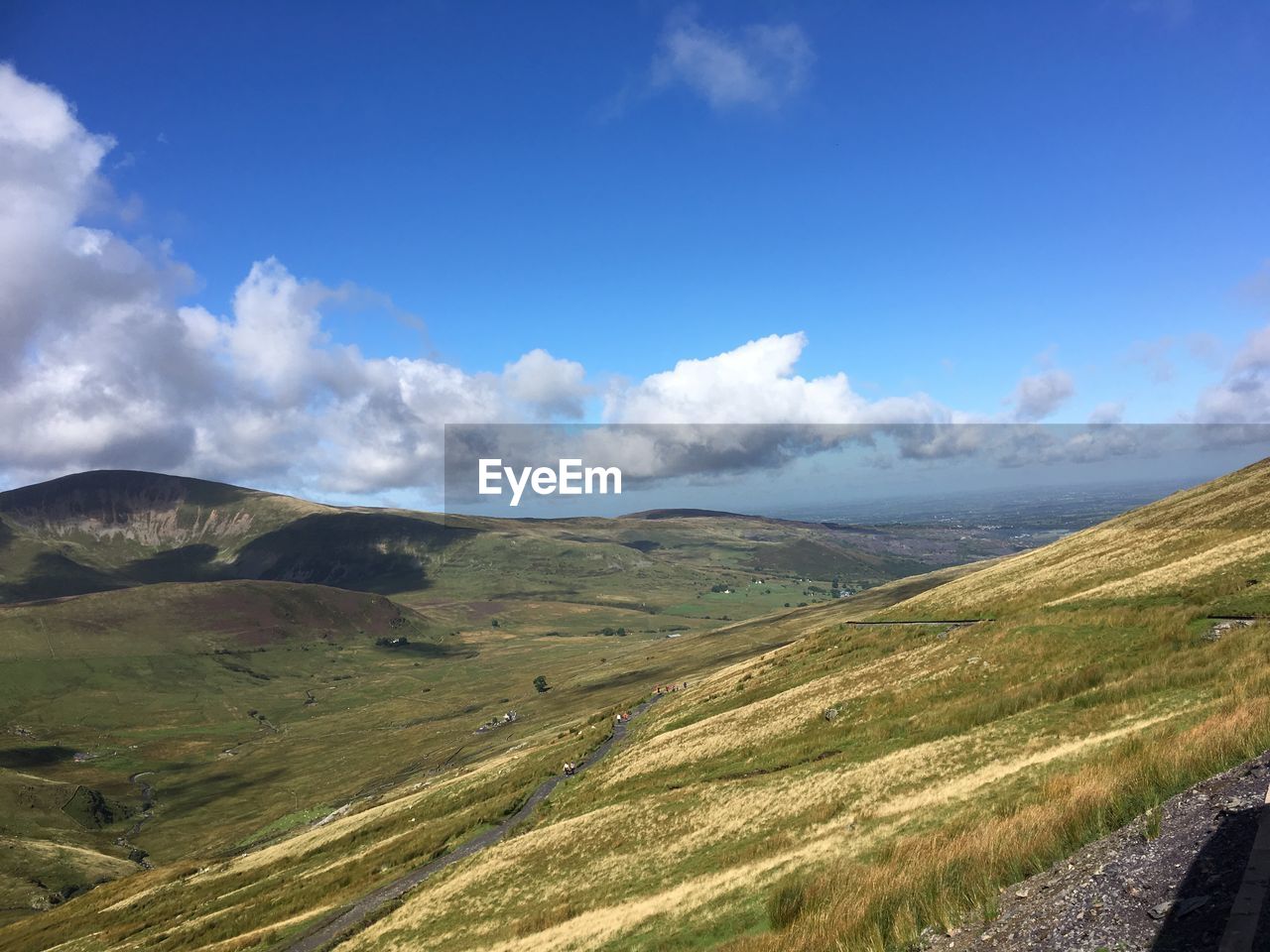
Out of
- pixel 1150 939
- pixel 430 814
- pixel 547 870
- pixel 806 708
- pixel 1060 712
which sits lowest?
pixel 430 814

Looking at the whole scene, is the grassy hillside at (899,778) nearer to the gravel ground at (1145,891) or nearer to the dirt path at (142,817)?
the gravel ground at (1145,891)

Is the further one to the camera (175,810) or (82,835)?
(175,810)

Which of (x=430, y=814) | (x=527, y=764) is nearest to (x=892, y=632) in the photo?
(x=527, y=764)

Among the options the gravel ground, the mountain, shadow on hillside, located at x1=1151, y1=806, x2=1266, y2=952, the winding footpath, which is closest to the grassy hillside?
the mountain

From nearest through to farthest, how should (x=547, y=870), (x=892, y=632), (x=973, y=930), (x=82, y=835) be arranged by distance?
1. (x=973, y=930)
2. (x=547, y=870)
3. (x=892, y=632)
4. (x=82, y=835)

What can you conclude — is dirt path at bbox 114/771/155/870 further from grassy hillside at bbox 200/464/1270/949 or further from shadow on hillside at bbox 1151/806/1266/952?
shadow on hillside at bbox 1151/806/1266/952

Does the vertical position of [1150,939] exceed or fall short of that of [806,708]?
it exceeds it

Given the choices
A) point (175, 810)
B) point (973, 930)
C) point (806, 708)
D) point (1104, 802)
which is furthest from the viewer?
point (175, 810)

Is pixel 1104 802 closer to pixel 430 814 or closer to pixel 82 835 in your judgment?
pixel 430 814
